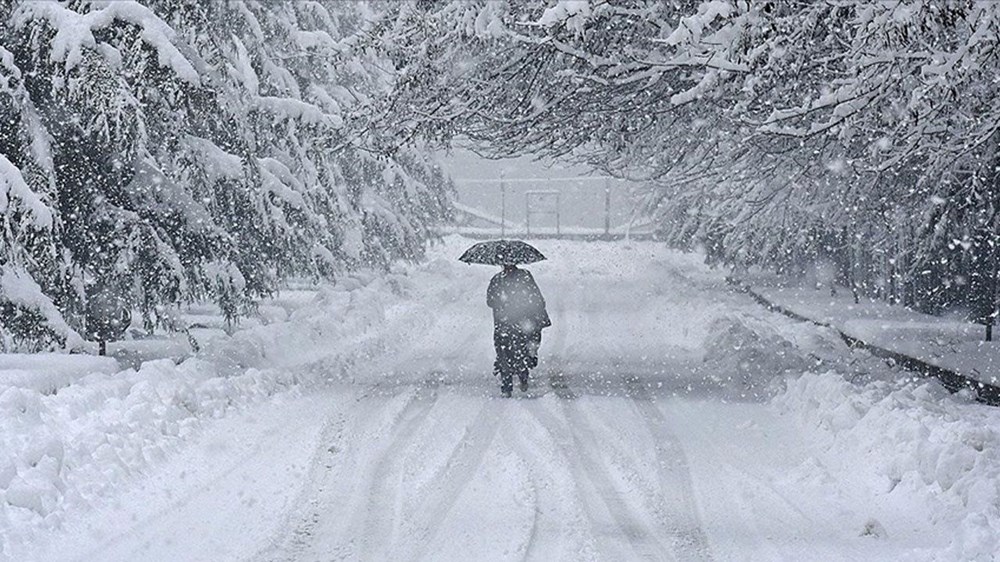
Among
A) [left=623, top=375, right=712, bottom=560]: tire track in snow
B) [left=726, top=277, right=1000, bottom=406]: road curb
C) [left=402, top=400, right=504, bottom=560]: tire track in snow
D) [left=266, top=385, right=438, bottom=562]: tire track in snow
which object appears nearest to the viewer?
[left=266, top=385, right=438, bottom=562]: tire track in snow

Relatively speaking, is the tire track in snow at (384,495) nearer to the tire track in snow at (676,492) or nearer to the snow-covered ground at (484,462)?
the snow-covered ground at (484,462)

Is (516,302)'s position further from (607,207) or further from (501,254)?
(607,207)

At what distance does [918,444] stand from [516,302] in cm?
631

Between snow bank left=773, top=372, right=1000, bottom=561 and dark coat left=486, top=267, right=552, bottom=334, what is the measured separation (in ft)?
11.4

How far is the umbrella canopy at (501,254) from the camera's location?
44.1ft

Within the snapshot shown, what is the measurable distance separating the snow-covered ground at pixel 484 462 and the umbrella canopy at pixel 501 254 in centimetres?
170

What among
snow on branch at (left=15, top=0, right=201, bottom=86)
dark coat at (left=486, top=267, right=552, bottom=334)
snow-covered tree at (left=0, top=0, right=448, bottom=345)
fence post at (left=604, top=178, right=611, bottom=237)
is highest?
snow on branch at (left=15, top=0, right=201, bottom=86)

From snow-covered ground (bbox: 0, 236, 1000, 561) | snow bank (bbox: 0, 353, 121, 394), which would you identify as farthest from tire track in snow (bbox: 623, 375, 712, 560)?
snow bank (bbox: 0, 353, 121, 394)

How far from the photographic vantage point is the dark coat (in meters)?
13.4

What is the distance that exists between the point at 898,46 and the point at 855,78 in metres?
1.16

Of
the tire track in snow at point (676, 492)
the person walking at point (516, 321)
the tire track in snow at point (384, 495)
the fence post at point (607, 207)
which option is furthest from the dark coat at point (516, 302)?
the fence post at point (607, 207)

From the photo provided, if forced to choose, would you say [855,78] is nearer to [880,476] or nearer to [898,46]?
[898,46]

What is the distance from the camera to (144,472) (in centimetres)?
827

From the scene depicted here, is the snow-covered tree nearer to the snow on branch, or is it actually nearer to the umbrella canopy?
the snow on branch
